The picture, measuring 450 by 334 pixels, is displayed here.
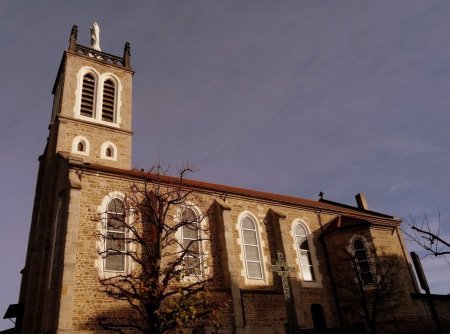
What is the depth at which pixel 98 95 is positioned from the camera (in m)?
27.9

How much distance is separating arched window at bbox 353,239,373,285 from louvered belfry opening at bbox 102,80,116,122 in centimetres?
1818

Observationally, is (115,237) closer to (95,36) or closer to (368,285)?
(368,285)

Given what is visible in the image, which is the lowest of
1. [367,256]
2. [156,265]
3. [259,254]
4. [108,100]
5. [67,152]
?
[156,265]

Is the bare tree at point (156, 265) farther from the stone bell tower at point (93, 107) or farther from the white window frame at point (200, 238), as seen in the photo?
the stone bell tower at point (93, 107)

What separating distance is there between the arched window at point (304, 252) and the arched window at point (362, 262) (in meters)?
2.69

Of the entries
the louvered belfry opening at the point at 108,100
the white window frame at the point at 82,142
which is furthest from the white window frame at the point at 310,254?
the louvered belfry opening at the point at 108,100

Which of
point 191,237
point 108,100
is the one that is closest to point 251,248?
point 191,237

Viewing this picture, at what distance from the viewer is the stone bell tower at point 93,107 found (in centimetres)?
2491

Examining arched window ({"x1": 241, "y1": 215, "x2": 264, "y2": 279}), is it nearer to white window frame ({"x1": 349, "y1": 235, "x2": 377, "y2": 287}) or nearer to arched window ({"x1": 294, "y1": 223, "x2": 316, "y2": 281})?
arched window ({"x1": 294, "y1": 223, "x2": 316, "y2": 281})

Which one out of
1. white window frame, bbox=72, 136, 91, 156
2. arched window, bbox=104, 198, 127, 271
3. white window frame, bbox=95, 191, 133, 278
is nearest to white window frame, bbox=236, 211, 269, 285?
white window frame, bbox=95, 191, 133, 278

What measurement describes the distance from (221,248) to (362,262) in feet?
29.0

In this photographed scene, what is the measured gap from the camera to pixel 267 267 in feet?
71.1

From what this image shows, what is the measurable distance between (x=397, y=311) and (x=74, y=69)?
25602 mm

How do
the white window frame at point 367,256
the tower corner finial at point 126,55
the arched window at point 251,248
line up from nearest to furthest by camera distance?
the arched window at point 251,248
the white window frame at point 367,256
the tower corner finial at point 126,55
